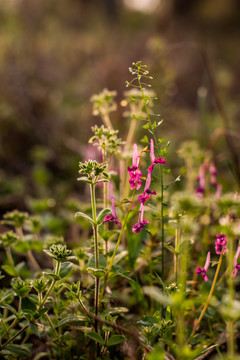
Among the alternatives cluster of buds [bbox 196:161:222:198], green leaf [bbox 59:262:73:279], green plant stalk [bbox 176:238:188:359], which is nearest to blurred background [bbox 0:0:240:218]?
cluster of buds [bbox 196:161:222:198]

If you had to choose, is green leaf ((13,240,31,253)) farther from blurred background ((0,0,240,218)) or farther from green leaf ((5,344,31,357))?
blurred background ((0,0,240,218))

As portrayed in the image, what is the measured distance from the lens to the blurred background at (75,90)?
8.96 feet

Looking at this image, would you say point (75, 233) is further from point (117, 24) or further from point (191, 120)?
point (117, 24)

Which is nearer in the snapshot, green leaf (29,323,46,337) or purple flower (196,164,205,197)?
green leaf (29,323,46,337)

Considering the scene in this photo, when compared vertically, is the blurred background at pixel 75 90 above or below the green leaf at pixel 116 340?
above

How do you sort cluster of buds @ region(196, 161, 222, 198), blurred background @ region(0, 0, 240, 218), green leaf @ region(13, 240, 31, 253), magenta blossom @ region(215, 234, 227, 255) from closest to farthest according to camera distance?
magenta blossom @ region(215, 234, 227, 255), green leaf @ region(13, 240, 31, 253), cluster of buds @ region(196, 161, 222, 198), blurred background @ region(0, 0, 240, 218)

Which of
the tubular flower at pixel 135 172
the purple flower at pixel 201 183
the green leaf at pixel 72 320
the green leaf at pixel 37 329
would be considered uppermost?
the purple flower at pixel 201 183

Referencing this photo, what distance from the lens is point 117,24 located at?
343 inches

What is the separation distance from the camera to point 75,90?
176 inches

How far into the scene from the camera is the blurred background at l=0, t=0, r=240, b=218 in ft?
8.96

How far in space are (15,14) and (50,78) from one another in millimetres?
2440

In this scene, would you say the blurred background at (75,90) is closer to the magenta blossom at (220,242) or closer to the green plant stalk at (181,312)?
the magenta blossom at (220,242)

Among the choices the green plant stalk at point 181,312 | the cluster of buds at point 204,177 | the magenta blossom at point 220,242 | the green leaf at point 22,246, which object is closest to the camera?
the green plant stalk at point 181,312

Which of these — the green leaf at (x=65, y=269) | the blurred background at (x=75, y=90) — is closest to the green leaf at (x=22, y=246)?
the green leaf at (x=65, y=269)
